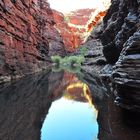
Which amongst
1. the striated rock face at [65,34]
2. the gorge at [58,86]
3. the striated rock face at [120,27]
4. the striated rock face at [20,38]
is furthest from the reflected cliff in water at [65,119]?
the striated rock face at [65,34]

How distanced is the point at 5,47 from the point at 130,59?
57.7 ft

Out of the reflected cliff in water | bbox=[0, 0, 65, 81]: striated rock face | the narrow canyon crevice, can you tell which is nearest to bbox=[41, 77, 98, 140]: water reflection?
the reflected cliff in water

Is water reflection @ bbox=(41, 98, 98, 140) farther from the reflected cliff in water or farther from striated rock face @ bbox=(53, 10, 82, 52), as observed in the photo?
striated rock face @ bbox=(53, 10, 82, 52)

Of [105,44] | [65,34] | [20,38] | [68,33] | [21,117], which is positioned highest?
[68,33]

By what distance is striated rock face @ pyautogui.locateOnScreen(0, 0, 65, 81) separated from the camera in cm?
2694

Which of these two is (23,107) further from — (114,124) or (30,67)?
(30,67)

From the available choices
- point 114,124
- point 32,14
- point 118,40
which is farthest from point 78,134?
point 32,14

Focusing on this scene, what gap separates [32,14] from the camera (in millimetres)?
41375

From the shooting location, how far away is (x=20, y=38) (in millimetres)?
33250

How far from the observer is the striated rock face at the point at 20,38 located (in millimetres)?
26938

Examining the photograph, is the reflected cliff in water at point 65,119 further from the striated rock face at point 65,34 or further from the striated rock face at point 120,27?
the striated rock face at point 65,34

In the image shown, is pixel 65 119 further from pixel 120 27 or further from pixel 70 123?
pixel 120 27

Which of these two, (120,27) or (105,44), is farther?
(105,44)

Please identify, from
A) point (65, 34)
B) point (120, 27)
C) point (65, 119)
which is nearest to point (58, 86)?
point (120, 27)
